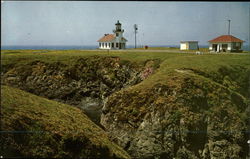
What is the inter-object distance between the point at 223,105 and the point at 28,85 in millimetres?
20187

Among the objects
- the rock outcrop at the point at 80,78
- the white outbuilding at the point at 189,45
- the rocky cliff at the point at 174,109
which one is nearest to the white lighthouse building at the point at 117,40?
Result: the white outbuilding at the point at 189,45

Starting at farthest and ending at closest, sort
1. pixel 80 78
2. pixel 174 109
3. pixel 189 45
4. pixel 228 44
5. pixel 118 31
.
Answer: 1. pixel 118 31
2. pixel 189 45
3. pixel 228 44
4. pixel 80 78
5. pixel 174 109

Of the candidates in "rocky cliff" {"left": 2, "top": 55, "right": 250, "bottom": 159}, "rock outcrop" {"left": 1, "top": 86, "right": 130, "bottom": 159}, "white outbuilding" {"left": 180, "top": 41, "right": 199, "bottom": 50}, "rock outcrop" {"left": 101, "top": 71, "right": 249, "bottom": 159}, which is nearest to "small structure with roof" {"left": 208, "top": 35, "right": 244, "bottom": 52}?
"white outbuilding" {"left": 180, "top": 41, "right": 199, "bottom": 50}

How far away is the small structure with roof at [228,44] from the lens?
40688 mm

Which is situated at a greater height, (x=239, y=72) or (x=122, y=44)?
(x=122, y=44)

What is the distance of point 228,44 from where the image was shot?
4125cm

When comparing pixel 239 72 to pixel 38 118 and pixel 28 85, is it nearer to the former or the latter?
pixel 38 118

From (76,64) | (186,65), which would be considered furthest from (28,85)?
(186,65)

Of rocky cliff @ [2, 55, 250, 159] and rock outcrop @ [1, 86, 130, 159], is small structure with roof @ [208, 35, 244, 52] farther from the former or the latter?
rock outcrop @ [1, 86, 130, 159]

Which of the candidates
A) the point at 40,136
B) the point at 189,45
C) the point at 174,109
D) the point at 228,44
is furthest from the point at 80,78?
the point at 189,45

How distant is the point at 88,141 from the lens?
38.6 ft

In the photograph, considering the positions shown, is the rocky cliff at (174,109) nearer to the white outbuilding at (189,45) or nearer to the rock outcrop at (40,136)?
the rock outcrop at (40,136)

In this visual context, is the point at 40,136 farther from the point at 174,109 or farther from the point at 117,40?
the point at 117,40

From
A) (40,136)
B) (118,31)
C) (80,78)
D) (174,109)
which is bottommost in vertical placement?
(174,109)
